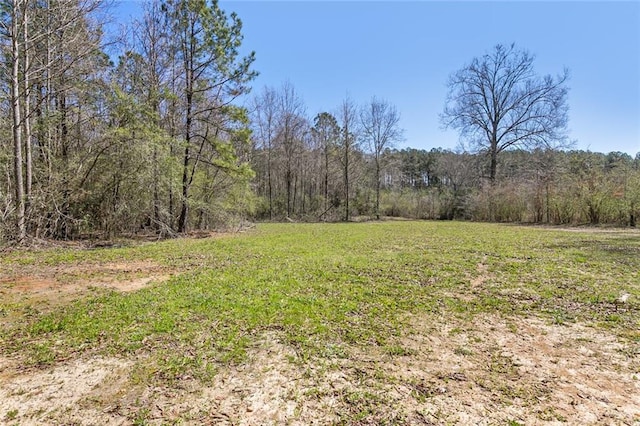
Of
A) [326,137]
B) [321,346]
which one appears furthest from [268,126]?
[321,346]

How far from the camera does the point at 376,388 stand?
7.53 feet

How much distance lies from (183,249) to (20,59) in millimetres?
6495

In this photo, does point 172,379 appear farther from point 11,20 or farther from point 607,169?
point 607,169

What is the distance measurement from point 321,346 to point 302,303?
115cm

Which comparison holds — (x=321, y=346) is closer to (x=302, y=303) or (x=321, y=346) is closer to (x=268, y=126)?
(x=302, y=303)

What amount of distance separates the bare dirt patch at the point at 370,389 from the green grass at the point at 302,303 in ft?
0.58

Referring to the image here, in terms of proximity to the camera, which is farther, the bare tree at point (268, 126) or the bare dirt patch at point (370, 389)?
the bare tree at point (268, 126)

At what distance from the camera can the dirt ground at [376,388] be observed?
79.1 inches

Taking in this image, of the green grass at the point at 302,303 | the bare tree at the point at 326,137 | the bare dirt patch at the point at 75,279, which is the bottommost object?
the green grass at the point at 302,303

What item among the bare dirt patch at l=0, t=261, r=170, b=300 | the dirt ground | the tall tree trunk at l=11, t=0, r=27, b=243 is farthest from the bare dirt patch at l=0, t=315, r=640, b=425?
the tall tree trunk at l=11, t=0, r=27, b=243

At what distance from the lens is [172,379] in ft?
7.86

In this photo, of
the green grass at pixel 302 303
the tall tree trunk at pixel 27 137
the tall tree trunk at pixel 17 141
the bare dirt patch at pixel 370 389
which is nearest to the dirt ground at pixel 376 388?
the bare dirt patch at pixel 370 389

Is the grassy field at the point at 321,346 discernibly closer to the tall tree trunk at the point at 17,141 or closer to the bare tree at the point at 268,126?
the tall tree trunk at the point at 17,141

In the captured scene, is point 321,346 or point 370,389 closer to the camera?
point 370,389
